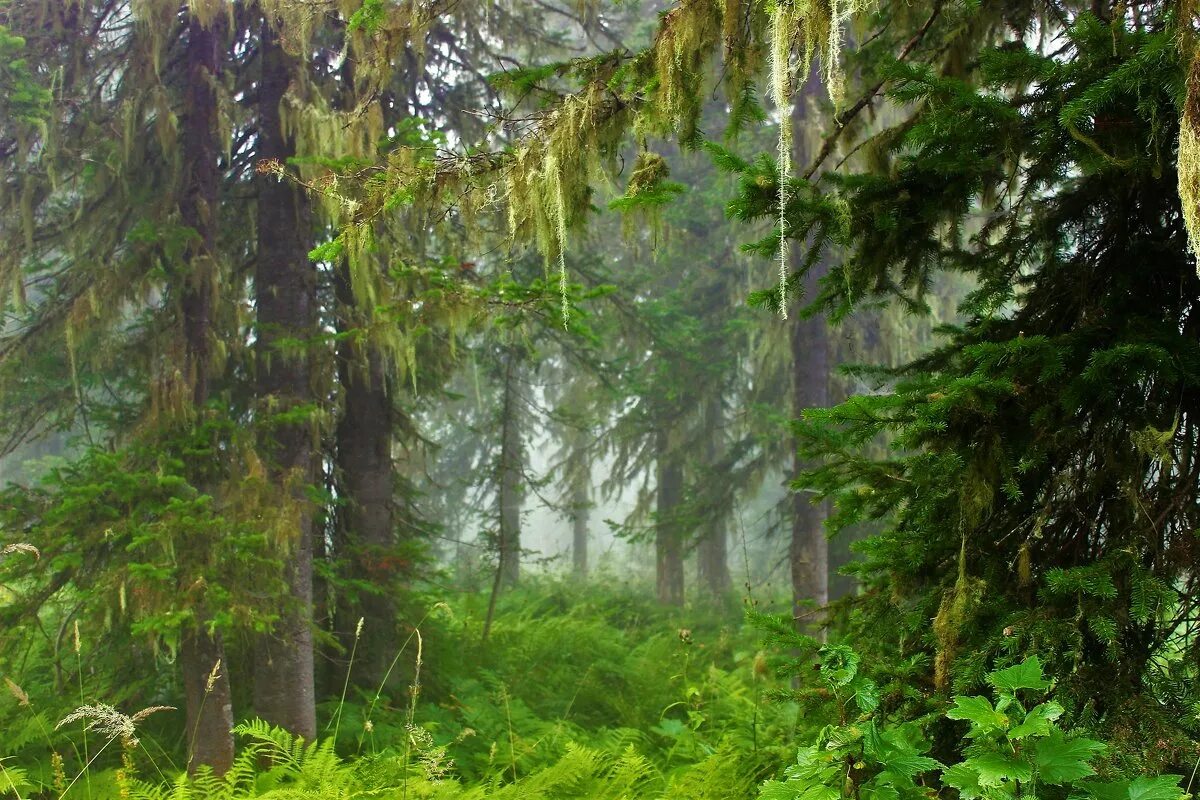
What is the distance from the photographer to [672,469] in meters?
17.3

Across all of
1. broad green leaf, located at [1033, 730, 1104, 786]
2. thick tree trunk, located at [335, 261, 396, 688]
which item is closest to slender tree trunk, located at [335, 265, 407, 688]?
thick tree trunk, located at [335, 261, 396, 688]

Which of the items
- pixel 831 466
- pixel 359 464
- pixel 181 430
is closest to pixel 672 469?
pixel 359 464

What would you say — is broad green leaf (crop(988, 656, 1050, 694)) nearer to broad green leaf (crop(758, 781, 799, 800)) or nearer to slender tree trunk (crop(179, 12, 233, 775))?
broad green leaf (crop(758, 781, 799, 800))

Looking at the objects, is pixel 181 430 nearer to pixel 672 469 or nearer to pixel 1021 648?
pixel 1021 648

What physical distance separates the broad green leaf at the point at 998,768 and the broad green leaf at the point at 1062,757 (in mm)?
44

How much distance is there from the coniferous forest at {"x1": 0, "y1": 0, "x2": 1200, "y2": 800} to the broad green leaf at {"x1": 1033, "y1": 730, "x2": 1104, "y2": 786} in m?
0.01

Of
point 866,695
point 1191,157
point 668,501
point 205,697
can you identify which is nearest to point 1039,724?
point 866,695

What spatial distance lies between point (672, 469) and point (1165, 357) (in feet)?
48.7

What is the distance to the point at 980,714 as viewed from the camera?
2.08m

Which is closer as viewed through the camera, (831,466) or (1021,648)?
(1021,648)

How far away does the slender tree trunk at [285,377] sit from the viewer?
22.5 feet

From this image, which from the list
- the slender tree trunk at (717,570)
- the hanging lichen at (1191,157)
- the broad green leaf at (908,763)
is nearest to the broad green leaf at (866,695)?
the broad green leaf at (908,763)

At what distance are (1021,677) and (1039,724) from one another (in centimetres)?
12

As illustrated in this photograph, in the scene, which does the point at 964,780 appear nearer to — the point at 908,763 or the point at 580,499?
the point at 908,763
